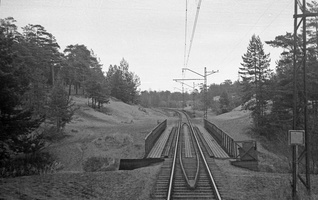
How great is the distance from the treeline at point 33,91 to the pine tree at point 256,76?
22604 mm

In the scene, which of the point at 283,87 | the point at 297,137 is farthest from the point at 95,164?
the point at 283,87

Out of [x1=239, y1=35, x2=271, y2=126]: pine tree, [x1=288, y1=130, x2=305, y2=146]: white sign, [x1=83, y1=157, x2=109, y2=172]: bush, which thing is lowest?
[x1=83, y1=157, x2=109, y2=172]: bush

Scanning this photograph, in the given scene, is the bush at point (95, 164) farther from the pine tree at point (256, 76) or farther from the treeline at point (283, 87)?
the pine tree at point (256, 76)

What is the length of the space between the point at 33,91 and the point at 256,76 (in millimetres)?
27604

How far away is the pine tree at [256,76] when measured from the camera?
37.6m

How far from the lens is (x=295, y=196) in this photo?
1093 cm

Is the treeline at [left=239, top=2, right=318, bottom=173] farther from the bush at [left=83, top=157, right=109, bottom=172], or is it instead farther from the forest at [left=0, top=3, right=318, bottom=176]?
the bush at [left=83, top=157, right=109, bottom=172]

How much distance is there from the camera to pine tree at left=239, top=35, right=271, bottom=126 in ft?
123

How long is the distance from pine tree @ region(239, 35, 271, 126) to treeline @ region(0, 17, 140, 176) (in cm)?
2260

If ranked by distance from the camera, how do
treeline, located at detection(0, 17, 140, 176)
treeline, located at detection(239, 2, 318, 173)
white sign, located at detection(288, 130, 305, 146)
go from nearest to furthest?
white sign, located at detection(288, 130, 305, 146) < treeline, located at detection(0, 17, 140, 176) < treeline, located at detection(239, 2, 318, 173)

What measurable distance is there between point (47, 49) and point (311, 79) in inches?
1939

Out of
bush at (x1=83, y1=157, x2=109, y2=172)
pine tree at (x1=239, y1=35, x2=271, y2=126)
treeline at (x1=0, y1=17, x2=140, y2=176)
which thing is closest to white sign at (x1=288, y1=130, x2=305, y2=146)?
treeline at (x1=0, y1=17, x2=140, y2=176)

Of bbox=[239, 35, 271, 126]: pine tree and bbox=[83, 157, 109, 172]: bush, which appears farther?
bbox=[239, 35, 271, 126]: pine tree

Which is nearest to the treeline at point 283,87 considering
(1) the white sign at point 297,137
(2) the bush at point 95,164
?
(1) the white sign at point 297,137
